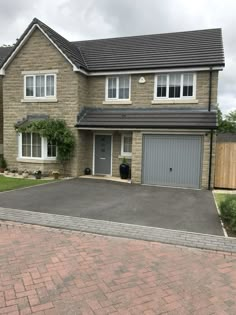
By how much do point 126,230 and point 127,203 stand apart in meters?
3.00

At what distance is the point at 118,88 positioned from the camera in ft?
52.3

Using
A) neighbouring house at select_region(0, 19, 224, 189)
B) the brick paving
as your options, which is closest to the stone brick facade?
neighbouring house at select_region(0, 19, 224, 189)

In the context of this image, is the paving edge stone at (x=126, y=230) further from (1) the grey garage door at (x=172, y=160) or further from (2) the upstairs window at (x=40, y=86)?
(2) the upstairs window at (x=40, y=86)

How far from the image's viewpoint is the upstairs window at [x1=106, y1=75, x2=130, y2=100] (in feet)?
51.8

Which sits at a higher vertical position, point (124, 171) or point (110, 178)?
point (124, 171)

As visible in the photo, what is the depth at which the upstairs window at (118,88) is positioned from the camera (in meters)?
15.8

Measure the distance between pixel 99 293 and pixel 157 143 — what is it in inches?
413

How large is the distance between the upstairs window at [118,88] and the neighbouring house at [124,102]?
0.06 m

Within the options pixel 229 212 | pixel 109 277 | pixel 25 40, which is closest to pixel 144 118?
pixel 229 212

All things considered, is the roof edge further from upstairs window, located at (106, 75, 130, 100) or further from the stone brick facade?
upstairs window, located at (106, 75, 130, 100)

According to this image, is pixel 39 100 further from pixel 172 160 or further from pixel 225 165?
pixel 225 165


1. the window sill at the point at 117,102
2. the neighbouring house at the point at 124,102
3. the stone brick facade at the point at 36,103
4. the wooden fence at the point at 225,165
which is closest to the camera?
the wooden fence at the point at 225,165

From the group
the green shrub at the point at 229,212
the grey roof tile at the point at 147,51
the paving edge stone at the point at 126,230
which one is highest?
the grey roof tile at the point at 147,51

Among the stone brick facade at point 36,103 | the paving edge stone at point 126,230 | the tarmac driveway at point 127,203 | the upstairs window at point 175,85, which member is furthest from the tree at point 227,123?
the paving edge stone at point 126,230
